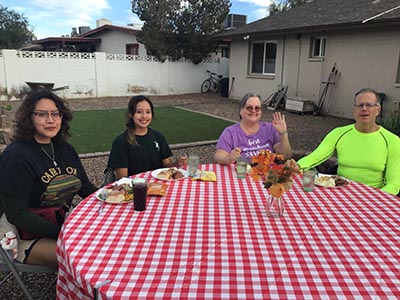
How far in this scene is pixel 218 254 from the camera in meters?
1.33

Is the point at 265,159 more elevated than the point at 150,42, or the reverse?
the point at 150,42

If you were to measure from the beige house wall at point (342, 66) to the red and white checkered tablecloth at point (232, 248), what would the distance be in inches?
304

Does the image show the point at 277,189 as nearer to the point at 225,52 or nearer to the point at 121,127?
the point at 121,127

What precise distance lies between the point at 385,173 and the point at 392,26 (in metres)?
7.25

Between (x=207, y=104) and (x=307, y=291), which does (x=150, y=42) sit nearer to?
(x=207, y=104)

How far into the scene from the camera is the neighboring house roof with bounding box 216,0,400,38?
835cm

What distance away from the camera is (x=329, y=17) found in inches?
392

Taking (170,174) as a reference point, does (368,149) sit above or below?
above

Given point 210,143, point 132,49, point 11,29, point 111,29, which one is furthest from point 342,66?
point 11,29

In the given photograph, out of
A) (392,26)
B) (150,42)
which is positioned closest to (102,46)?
(150,42)

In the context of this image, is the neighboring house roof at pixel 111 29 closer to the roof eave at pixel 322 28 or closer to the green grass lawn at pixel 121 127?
the roof eave at pixel 322 28

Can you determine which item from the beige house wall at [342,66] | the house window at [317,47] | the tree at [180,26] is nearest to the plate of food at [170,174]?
the beige house wall at [342,66]

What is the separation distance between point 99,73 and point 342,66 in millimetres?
9002

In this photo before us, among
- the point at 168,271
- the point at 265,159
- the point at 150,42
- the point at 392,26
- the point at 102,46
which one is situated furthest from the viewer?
the point at 102,46
